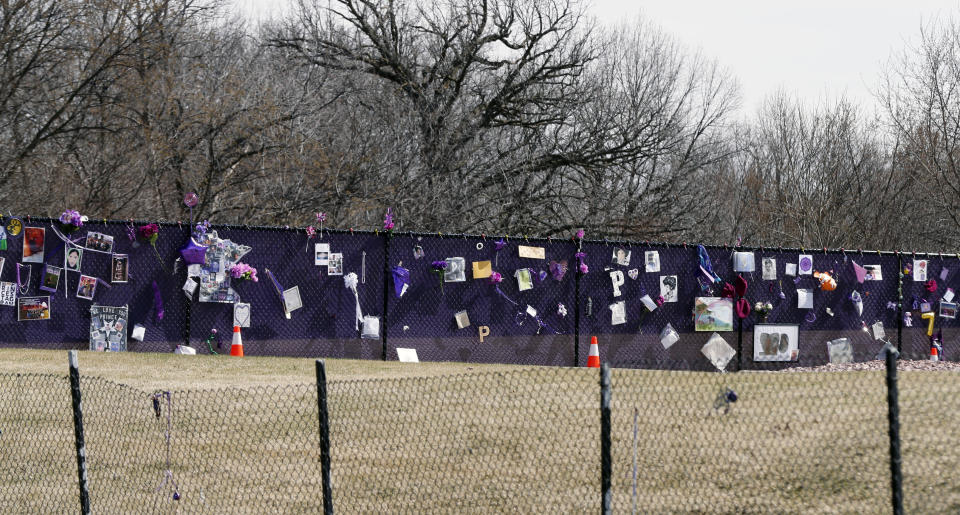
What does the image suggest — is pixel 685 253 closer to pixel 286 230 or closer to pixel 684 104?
pixel 286 230

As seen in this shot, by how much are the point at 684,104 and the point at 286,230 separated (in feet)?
67.3

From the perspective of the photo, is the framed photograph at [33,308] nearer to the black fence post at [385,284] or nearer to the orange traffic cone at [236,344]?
the orange traffic cone at [236,344]

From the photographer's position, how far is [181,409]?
10.2 m

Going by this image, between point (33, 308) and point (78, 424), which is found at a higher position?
point (33, 308)

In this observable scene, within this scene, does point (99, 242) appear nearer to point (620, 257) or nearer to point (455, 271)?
point (455, 271)

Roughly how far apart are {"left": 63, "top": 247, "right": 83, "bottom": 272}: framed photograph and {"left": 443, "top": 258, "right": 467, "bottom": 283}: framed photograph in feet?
16.9

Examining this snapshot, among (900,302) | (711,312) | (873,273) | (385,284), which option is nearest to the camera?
(385,284)

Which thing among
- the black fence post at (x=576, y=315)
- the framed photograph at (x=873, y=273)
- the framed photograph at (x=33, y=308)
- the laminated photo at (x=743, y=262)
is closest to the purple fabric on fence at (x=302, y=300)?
the framed photograph at (x=33, y=308)

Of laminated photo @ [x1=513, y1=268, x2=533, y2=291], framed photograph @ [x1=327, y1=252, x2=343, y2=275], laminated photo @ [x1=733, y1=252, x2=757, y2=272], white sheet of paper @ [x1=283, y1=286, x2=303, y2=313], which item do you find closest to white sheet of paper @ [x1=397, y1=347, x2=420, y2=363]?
framed photograph @ [x1=327, y1=252, x2=343, y2=275]

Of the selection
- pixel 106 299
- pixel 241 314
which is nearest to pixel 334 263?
pixel 241 314

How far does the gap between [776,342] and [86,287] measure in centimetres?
1096

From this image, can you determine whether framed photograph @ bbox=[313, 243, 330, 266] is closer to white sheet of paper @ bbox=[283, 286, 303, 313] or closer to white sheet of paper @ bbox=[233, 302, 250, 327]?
white sheet of paper @ bbox=[283, 286, 303, 313]

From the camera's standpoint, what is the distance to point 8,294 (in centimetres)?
1409

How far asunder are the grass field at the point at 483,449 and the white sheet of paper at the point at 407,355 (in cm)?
407
